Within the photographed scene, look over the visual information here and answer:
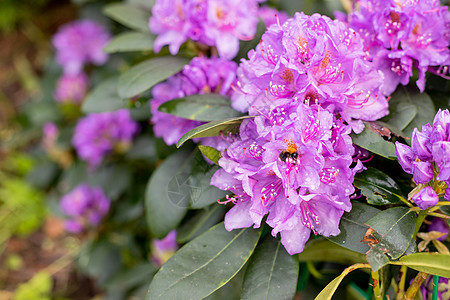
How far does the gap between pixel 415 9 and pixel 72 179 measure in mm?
1560

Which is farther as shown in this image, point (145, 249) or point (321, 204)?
point (145, 249)

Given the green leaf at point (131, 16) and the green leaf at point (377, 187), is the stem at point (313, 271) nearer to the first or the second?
the green leaf at point (377, 187)

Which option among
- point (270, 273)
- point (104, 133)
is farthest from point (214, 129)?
point (104, 133)

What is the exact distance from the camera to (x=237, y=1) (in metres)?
1.21

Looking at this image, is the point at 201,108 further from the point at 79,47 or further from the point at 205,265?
the point at 79,47

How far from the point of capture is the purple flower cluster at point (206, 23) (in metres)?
1.13

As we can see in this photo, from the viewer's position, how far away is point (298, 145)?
765mm

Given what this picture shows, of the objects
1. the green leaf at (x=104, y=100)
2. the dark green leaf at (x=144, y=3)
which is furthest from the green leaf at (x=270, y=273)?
the dark green leaf at (x=144, y=3)

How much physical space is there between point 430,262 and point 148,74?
0.76 meters

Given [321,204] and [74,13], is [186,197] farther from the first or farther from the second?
[74,13]

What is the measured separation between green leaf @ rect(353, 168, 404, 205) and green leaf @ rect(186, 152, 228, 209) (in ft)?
0.93

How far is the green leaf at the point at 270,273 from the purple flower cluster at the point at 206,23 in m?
0.50

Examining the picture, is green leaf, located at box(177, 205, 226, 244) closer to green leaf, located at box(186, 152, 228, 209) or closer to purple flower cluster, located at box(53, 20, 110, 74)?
green leaf, located at box(186, 152, 228, 209)

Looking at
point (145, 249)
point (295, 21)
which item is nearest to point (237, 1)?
point (295, 21)
